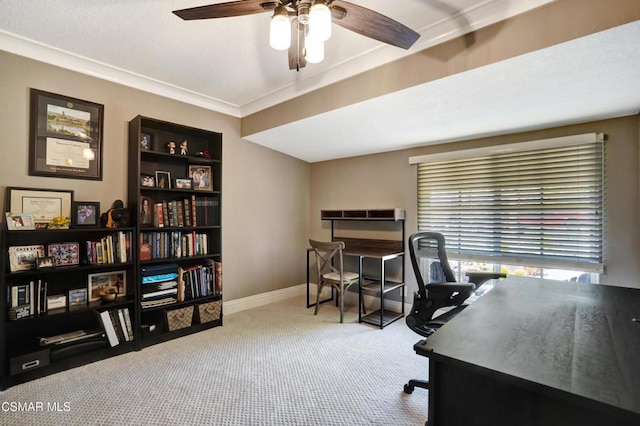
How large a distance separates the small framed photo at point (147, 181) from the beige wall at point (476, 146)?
2.29m

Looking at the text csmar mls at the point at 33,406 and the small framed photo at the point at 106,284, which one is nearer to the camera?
the text csmar mls at the point at 33,406

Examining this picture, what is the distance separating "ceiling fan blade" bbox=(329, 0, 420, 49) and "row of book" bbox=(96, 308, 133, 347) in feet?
8.99

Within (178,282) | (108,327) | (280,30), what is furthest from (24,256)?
(280,30)

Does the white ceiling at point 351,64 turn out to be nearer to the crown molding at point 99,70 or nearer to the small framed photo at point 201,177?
the crown molding at point 99,70

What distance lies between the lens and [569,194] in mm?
2582

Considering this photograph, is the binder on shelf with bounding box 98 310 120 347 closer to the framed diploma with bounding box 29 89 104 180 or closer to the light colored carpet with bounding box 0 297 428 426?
the light colored carpet with bounding box 0 297 428 426

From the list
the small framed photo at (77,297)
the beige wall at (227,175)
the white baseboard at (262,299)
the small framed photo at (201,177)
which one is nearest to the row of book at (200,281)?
the beige wall at (227,175)

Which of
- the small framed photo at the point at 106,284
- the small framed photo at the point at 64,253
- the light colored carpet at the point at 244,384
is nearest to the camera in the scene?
the light colored carpet at the point at 244,384

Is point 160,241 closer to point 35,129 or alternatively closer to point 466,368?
point 35,129

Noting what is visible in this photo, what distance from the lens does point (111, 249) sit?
98.8 inches

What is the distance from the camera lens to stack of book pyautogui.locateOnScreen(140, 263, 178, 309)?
2.69 m

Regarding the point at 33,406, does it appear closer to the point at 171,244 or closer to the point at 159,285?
the point at 159,285

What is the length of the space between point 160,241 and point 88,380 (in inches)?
46.4

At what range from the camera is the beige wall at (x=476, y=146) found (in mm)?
2340
